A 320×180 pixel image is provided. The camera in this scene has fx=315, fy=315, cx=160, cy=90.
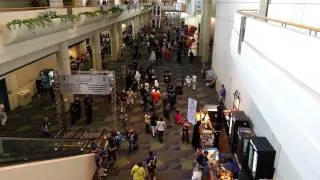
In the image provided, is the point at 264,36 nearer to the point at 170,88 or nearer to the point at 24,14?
the point at 24,14

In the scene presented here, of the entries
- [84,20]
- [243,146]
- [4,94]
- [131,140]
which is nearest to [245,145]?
[243,146]

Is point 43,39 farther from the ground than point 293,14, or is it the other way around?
point 293,14

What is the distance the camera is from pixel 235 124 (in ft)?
33.6

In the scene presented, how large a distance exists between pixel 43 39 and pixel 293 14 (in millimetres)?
8136

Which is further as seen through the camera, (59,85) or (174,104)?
(174,104)

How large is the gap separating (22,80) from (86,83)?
20.9 ft

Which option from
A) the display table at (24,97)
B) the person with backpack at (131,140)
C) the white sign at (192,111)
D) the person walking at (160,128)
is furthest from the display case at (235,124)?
the display table at (24,97)

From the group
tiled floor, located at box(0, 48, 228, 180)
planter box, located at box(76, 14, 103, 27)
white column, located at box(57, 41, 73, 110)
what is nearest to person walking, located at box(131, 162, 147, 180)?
tiled floor, located at box(0, 48, 228, 180)

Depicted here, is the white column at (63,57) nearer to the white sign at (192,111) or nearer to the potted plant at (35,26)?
the potted plant at (35,26)

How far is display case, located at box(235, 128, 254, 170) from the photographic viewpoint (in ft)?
28.2

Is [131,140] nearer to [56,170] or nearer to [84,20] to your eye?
[56,170]

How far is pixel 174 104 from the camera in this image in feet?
50.7

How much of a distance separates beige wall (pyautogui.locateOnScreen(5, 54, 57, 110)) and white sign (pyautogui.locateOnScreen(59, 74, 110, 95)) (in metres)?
4.86

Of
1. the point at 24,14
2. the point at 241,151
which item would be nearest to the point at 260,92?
the point at 241,151
